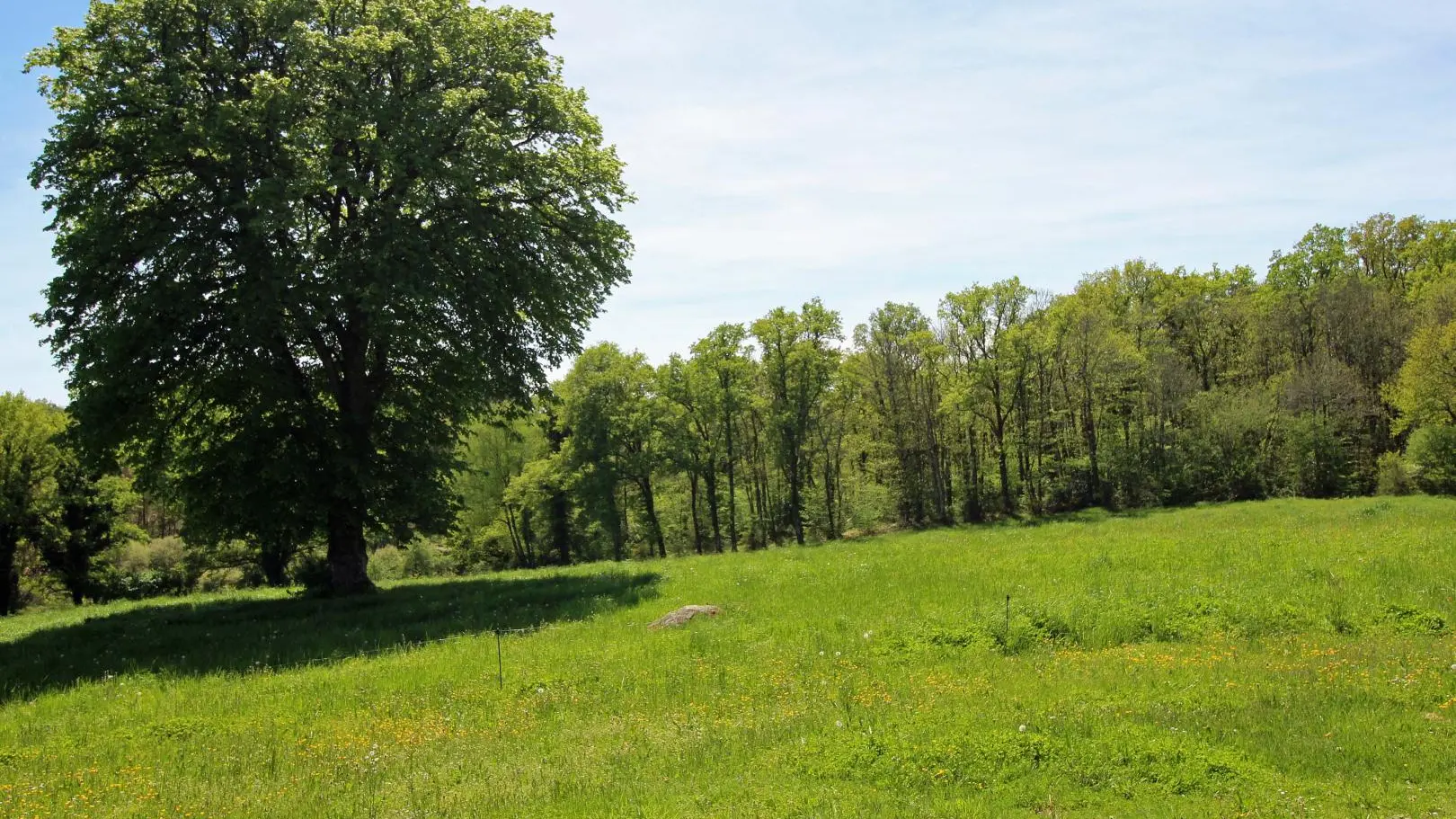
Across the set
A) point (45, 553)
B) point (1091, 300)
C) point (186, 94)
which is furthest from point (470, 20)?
point (1091, 300)

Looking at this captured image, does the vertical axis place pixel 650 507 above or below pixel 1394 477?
above

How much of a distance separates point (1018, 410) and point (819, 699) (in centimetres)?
4801

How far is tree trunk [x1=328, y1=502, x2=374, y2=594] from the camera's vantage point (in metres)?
21.9

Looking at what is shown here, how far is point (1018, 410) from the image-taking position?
179 ft

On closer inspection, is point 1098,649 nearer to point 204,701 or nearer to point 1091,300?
point 204,701

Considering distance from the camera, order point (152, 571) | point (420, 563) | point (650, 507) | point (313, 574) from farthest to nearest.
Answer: point (420, 563) → point (650, 507) → point (152, 571) → point (313, 574)

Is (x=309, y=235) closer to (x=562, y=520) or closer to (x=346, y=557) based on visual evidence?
(x=346, y=557)

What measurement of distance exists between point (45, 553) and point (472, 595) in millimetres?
33298

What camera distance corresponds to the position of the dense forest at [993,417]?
48.6 meters

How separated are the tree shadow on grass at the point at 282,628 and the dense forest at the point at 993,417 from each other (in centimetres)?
2341

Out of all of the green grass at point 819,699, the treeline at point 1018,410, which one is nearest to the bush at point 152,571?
the treeline at point 1018,410

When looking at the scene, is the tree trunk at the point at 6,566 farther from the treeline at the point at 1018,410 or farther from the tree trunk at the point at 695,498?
the tree trunk at the point at 695,498

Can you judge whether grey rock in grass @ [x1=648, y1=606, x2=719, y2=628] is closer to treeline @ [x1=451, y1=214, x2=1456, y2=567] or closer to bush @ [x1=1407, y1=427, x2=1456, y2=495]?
treeline @ [x1=451, y1=214, x2=1456, y2=567]

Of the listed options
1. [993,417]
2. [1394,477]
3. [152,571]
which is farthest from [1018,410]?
[152,571]
